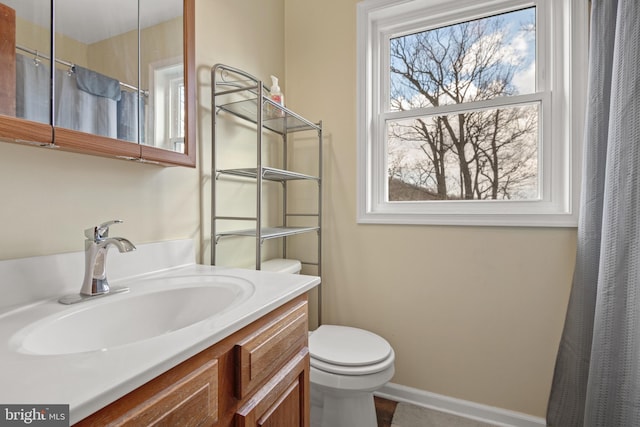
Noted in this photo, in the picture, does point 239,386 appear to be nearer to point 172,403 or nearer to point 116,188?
point 172,403

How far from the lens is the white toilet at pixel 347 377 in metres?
1.12

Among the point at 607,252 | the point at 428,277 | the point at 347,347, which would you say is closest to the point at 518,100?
the point at 607,252

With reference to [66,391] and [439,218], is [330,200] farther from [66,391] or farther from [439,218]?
[66,391]

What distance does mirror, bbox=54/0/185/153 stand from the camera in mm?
739

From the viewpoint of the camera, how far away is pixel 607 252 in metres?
1.02

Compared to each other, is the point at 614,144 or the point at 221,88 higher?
the point at 221,88

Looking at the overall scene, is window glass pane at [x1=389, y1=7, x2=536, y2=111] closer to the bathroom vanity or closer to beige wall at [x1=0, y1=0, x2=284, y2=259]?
beige wall at [x1=0, y1=0, x2=284, y2=259]

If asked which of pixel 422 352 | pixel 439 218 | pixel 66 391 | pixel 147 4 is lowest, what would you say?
pixel 422 352

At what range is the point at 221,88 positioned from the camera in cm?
133

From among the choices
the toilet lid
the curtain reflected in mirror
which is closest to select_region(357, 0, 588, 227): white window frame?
the toilet lid

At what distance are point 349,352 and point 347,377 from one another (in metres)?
0.12

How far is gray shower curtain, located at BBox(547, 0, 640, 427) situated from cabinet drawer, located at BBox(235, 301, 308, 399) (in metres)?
1.07

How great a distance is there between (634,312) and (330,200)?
51.3 inches

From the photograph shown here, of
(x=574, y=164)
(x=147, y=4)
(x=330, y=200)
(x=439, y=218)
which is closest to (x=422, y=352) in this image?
(x=439, y=218)
